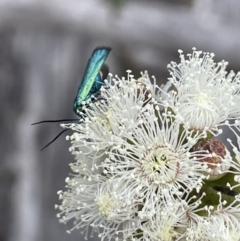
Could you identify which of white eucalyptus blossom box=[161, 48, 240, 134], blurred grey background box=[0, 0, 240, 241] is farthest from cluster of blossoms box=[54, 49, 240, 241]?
blurred grey background box=[0, 0, 240, 241]

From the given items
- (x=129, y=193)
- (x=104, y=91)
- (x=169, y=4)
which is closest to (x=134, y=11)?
(x=169, y=4)

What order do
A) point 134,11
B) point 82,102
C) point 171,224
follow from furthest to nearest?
point 134,11 → point 82,102 → point 171,224

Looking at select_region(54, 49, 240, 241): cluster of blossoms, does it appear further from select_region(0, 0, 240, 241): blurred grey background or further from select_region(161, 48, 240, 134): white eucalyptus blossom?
select_region(0, 0, 240, 241): blurred grey background

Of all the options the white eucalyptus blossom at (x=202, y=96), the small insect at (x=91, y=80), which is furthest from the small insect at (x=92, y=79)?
the white eucalyptus blossom at (x=202, y=96)

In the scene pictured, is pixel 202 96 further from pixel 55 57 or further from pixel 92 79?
pixel 55 57

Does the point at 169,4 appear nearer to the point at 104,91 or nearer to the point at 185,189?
the point at 104,91

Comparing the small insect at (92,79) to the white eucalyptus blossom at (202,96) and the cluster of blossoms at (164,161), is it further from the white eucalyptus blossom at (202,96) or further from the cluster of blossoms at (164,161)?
the white eucalyptus blossom at (202,96)

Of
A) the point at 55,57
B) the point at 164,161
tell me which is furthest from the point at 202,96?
the point at 55,57
